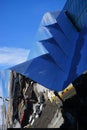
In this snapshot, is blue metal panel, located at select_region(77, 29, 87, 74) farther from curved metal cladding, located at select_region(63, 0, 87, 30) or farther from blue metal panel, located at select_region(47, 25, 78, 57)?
curved metal cladding, located at select_region(63, 0, 87, 30)

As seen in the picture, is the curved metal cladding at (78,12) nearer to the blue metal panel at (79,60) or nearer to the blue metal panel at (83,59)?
the blue metal panel at (79,60)

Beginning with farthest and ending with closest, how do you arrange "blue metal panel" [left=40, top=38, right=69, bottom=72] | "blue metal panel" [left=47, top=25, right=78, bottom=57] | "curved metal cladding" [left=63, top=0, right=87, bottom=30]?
"curved metal cladding" [left=63, top=0, right=87, bottom=30], "blue metal panel" [left=47, top=25, right=78, bottom=57], "blue metal panel" [left=40, top=38, right=69, bottom=72]

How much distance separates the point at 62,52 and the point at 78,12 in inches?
201

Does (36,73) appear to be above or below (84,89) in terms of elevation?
above

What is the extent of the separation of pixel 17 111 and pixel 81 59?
4.31 m

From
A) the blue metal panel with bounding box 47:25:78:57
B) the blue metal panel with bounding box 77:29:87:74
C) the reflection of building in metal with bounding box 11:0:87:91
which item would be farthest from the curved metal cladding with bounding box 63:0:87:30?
the blue metal panel with bounding box 77:29:87:74

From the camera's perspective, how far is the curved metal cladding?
2205 cm

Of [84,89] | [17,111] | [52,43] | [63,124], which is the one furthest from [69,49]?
[63,124]

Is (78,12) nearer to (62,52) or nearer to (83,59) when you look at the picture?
(62,52)

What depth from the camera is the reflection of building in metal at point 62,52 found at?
16328mm

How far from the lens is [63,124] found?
42.9 feet

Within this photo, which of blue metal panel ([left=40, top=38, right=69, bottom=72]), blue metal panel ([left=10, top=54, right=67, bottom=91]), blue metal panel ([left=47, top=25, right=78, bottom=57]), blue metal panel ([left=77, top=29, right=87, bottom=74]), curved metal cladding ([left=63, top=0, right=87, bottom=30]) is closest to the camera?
blue metal panel ([left=77, top=29, right=87, bottom=74])

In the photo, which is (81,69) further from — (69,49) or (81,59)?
(69,49)

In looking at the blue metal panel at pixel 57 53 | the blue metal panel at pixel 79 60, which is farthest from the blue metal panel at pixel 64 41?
the blue metal panel at pixel 79 60
